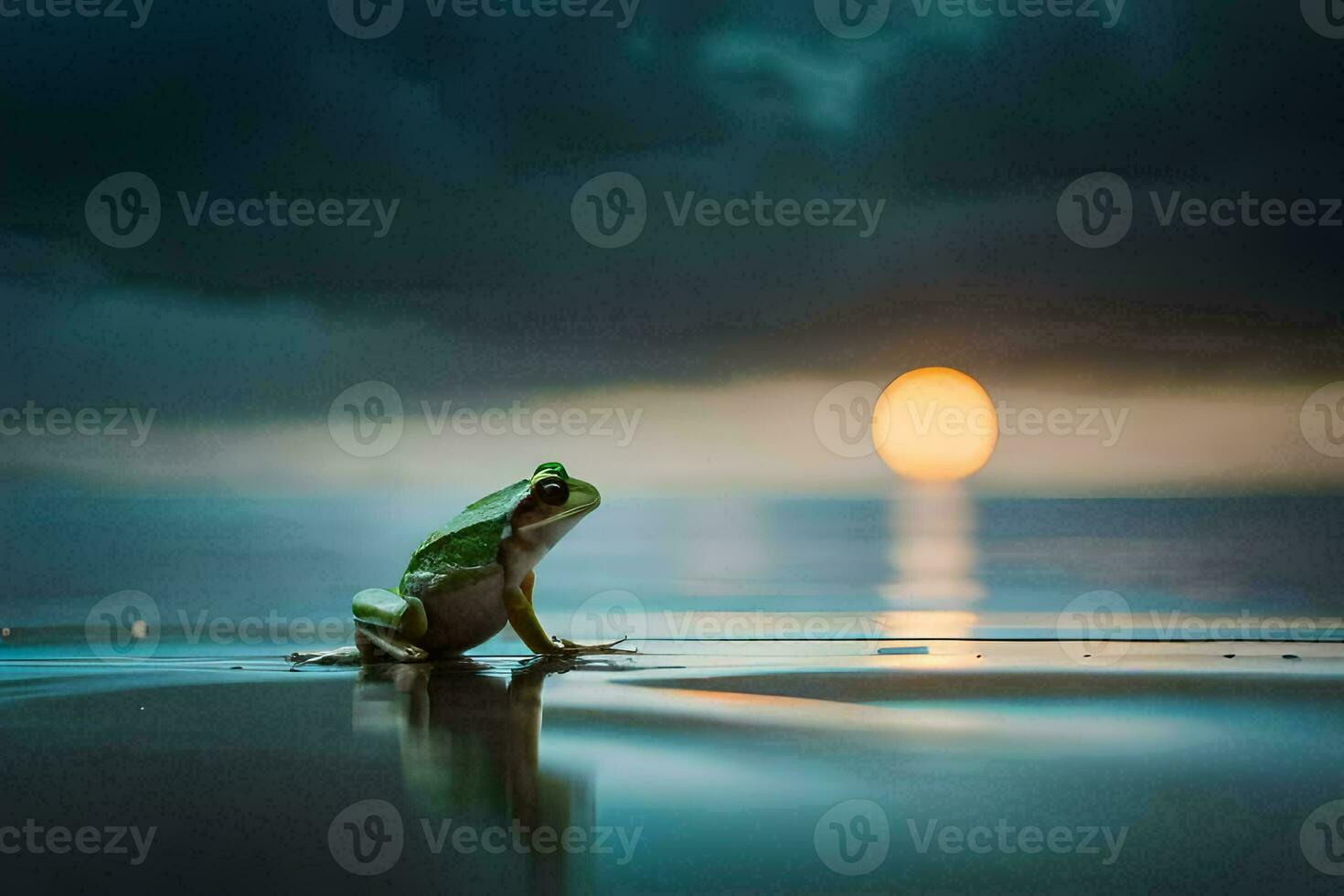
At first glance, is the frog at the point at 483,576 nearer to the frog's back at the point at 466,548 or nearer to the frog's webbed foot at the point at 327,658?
the frog's back at the point at 466,548

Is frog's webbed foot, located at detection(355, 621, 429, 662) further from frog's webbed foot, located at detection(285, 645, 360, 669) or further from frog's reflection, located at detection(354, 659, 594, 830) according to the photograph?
frog's reflection, located at detection(354, 659, 594, 830)

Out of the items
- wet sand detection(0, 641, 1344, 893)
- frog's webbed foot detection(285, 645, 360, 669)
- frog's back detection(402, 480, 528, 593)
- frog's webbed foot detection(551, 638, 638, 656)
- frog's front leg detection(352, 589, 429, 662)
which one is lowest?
wet sand detection(0, 641, 1344, 893)

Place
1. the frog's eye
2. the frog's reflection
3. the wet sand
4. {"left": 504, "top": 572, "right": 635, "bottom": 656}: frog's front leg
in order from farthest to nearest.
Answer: {"left": 504, "top": 572, "right": 635, "bottom": 656}: frog's front leg, the frog's eye, the frog's reflection, the wet sand

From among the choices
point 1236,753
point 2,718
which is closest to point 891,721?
point 1236,753

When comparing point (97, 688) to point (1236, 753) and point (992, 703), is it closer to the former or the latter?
point (992, 703)

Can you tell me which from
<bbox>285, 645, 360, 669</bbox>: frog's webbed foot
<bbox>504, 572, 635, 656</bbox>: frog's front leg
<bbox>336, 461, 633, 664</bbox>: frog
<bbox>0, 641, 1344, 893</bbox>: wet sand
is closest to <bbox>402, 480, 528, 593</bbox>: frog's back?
<bbox>336, 461, 633, 664</bbox>: frog

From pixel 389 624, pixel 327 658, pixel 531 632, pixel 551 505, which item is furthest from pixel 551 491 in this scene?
pixel 327 658

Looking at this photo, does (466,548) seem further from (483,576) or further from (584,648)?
(584,648)
